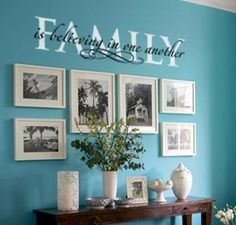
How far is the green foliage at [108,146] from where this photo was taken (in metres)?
3.58

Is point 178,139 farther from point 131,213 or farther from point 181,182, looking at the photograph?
point 131,213

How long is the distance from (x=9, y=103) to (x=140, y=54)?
4.15 ft

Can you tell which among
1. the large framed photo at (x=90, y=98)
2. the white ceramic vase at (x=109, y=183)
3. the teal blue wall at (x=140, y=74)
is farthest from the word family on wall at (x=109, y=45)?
the white ceramic vase at (x=109, y=183)

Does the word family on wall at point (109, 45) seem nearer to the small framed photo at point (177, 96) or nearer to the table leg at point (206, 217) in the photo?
the small framed photo at point (177, 96)

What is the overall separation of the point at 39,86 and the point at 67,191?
79 centimetres

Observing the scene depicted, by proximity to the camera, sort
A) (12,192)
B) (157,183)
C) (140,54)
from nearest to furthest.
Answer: (12,192), (157,183), (140,54)

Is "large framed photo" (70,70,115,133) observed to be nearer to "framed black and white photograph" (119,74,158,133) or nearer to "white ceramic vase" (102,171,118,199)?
"framed black and white photograph" (119,74,158,133)

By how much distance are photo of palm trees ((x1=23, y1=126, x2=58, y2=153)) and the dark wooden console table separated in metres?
0.45

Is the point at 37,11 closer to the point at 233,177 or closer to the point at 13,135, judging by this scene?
the point at 13,135

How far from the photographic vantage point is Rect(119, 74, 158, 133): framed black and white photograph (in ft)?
13.0

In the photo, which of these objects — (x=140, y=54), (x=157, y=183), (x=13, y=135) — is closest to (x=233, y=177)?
(x=157, y=183)

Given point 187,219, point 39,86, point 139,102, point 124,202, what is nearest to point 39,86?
point 39,86

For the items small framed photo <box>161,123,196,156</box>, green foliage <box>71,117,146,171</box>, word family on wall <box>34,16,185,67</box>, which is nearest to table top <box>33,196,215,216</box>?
green foliage <box>71,117,146,171</box>

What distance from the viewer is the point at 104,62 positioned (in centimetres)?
389
